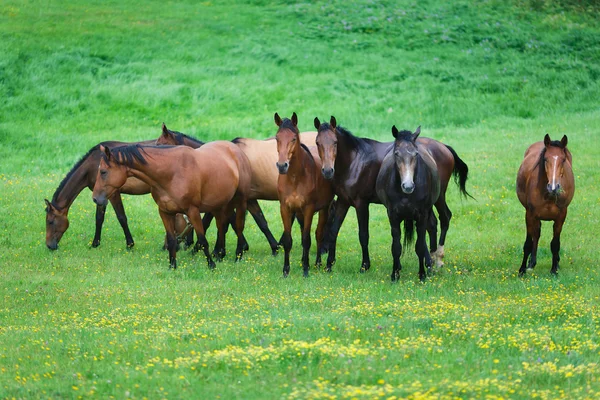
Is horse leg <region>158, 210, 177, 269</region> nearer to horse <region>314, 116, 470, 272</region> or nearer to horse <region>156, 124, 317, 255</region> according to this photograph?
horse <region>156, 124, 317, 255</region>

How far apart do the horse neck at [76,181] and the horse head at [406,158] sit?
18.9ft

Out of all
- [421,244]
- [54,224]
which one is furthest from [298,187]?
[54,224]

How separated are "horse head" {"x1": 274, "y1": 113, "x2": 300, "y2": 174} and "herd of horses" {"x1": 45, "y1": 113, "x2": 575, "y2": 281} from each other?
2 cm

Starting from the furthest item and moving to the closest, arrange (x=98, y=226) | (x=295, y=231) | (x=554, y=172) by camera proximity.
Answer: (x=295, y=231) → (x=98, y=226) → (x=554, y=172)

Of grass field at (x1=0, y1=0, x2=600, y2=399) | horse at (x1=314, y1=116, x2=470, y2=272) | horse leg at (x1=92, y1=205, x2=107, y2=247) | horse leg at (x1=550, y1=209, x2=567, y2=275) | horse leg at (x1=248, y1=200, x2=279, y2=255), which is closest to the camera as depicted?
grass field at (x1=0, y1=0, x2=600, y2=399)

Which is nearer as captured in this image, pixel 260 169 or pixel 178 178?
pixel 178 178

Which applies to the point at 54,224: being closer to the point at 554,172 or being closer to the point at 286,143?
the point at 286,143

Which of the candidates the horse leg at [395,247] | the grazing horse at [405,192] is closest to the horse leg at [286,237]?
the grazing horse at [405,192]

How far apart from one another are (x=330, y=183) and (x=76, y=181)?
4686mm

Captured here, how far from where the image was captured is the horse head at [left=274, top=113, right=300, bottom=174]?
12.5 metres

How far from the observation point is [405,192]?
39.7 ft

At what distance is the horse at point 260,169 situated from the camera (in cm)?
1548

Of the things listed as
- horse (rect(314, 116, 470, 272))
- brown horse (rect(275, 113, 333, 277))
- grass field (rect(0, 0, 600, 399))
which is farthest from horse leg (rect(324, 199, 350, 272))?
brown horse (rect(275, 113, 333, 277))

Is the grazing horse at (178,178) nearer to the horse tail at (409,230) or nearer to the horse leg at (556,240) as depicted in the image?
the horse tail at (409,230)
